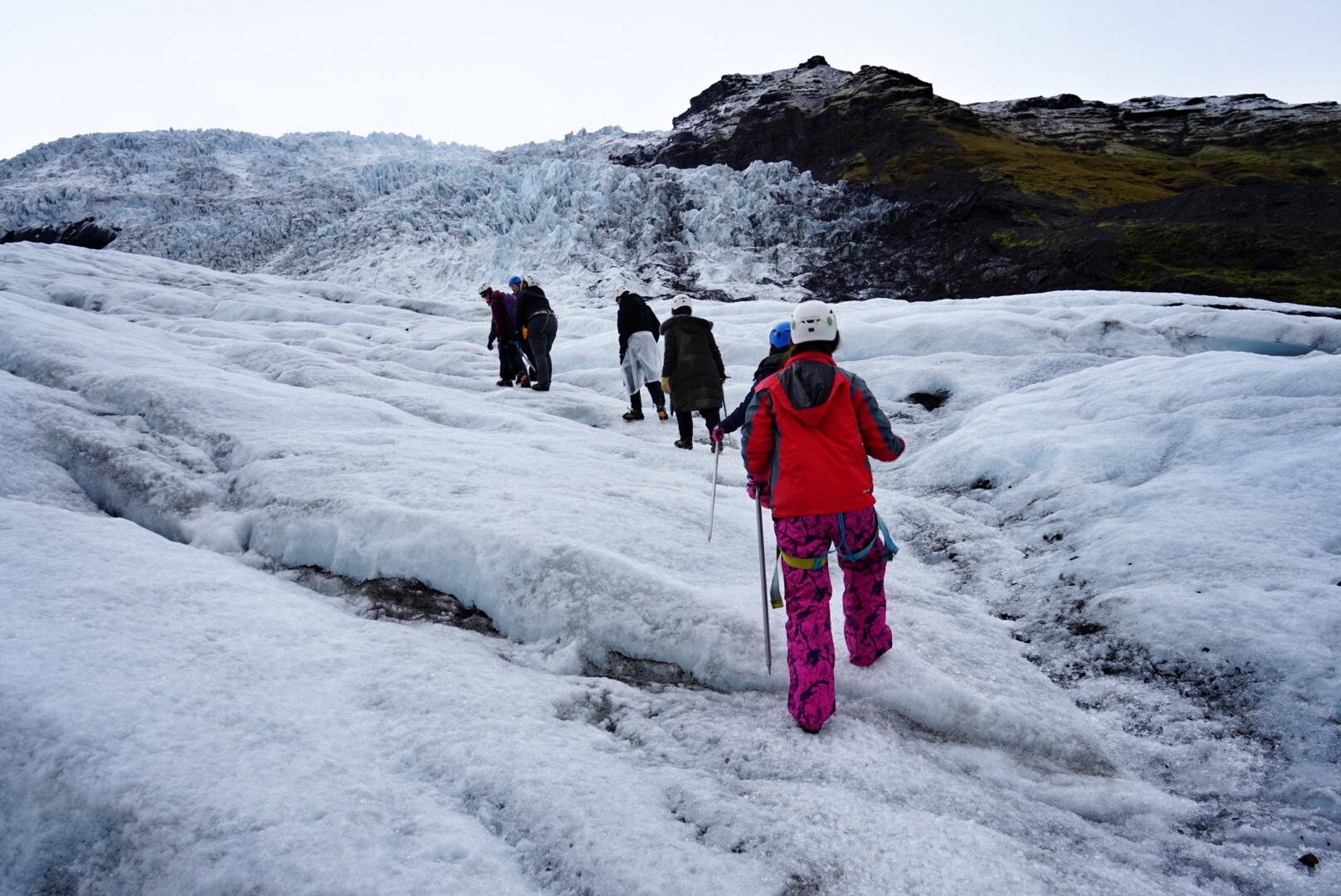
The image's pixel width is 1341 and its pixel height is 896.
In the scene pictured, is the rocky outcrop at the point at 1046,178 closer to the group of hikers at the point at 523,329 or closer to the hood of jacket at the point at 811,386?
the group of hikers at the point at 523,329

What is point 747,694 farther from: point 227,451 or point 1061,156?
point 1061,156

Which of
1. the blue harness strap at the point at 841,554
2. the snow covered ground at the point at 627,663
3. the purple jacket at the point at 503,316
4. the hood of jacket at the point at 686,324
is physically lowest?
the snow covered ground at the point at 627,663

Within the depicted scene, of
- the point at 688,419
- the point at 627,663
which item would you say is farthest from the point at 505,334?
the point at 627,663

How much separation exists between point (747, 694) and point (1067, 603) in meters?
2.61

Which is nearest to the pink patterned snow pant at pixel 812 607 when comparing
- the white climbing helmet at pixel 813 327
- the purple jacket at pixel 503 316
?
the white climbing helmet at pixel 813 327

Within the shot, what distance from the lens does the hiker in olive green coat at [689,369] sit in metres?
8.48

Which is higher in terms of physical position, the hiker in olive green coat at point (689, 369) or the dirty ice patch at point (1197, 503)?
the hiker in olive green coat at point (689, 369)

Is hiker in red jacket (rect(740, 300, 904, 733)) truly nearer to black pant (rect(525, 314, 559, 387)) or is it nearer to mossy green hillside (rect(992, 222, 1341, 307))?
black pant (rect(525, 314, 559, 387))

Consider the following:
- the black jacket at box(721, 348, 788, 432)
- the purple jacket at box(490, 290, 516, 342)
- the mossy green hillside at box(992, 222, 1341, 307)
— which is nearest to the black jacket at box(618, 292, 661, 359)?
the purple jacket at box(490, 290, 516, 342)

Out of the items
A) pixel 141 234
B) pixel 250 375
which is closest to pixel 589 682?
pixel 250 375

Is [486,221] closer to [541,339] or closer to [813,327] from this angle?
[541,339]

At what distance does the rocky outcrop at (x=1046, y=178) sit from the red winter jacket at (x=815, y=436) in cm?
2332

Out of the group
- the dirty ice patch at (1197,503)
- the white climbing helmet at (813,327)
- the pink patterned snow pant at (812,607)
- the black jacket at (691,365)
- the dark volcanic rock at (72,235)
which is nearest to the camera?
the pink patterned snow pant at (812,607)

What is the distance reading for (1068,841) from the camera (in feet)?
8.42
